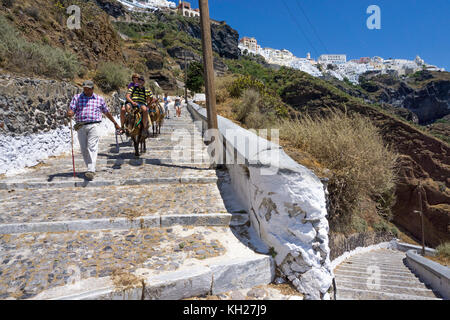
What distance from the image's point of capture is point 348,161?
15.8 ft

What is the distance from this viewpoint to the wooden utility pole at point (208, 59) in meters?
4.69

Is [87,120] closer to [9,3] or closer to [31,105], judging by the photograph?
[31,105]

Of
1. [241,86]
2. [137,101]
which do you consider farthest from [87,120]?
[241,86]

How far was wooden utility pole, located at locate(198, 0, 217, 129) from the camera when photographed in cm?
469

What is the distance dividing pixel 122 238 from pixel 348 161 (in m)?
4.11

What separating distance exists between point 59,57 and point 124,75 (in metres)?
3.58

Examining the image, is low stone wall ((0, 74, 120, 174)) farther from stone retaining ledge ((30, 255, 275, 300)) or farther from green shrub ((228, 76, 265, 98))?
green shrub ((228, 76, 265, 98))

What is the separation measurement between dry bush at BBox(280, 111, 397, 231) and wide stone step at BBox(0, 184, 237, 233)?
8.01 feet

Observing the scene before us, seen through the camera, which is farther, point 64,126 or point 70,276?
point 64,126

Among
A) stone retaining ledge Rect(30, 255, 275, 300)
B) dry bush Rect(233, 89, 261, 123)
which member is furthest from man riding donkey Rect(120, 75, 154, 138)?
dry bush Rect(233, 89, 261, 123)
